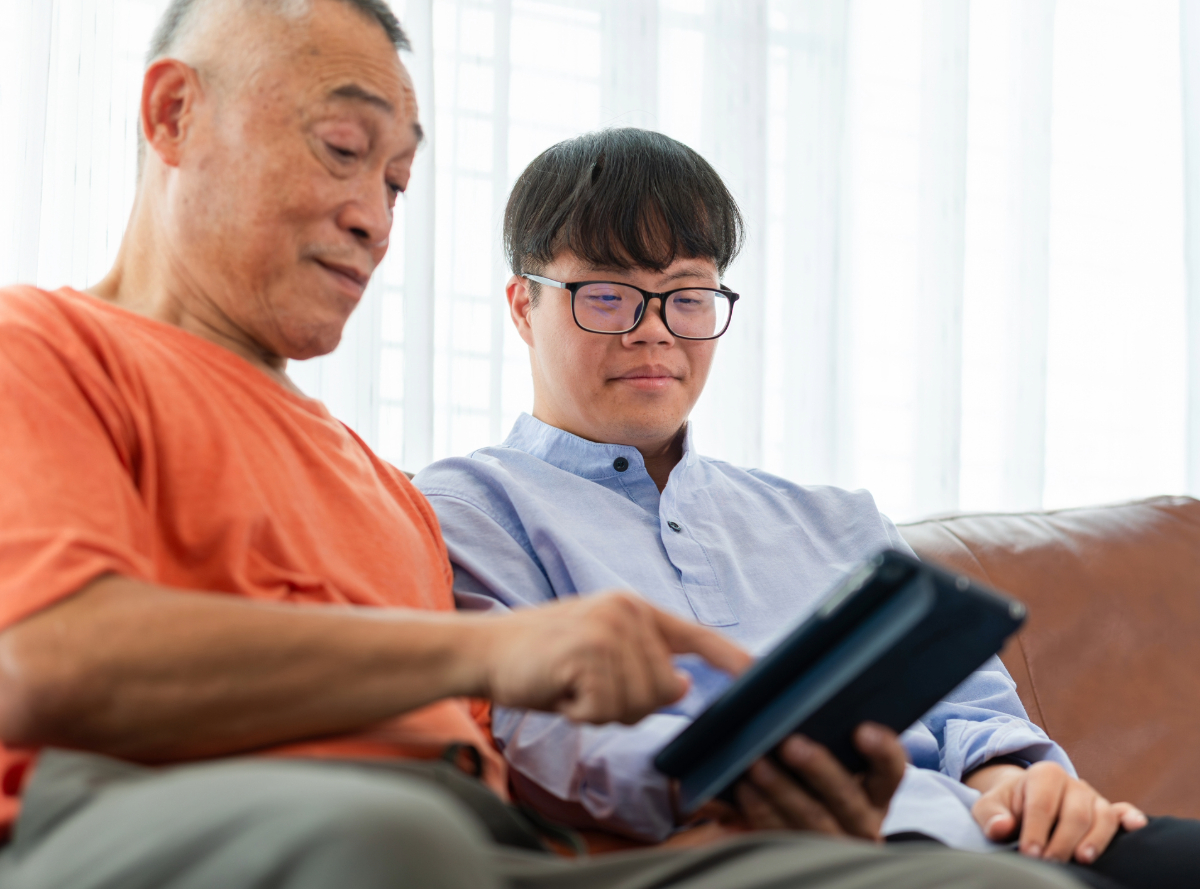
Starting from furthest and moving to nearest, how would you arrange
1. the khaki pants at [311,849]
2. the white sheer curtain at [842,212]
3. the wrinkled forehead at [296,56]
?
the white sheer curtain at [842,212] < the wrinkled forehead at [296,56] < the khaki pants at [311,849]

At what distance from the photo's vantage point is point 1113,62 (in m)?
3.05

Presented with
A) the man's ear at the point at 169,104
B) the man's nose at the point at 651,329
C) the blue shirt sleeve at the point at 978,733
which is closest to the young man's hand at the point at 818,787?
the blue shirt sleeve at the point at 978,733

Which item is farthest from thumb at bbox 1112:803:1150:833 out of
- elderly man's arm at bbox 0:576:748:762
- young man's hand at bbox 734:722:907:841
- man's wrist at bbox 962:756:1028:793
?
elderly man's arm at bbox 0:576:748:762

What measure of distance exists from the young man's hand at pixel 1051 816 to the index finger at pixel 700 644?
47 cm

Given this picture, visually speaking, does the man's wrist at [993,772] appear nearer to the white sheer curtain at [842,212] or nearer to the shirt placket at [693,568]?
the shirt placket at [693,568]

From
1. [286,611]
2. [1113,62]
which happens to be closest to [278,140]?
[286,611]

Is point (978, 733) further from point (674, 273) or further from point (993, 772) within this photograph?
point (674, 273)

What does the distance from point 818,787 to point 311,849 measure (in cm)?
54

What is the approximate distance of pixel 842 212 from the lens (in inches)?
106

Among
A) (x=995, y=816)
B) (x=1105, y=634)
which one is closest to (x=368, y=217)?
(x=995, y=816)

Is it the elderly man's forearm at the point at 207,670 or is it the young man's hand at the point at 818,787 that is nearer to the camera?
the elderly man's forearm at the point at 207,670

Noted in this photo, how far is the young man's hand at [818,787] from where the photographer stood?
2.99 feet

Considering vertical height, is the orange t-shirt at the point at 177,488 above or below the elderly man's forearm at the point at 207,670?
above

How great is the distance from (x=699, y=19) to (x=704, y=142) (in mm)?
287
